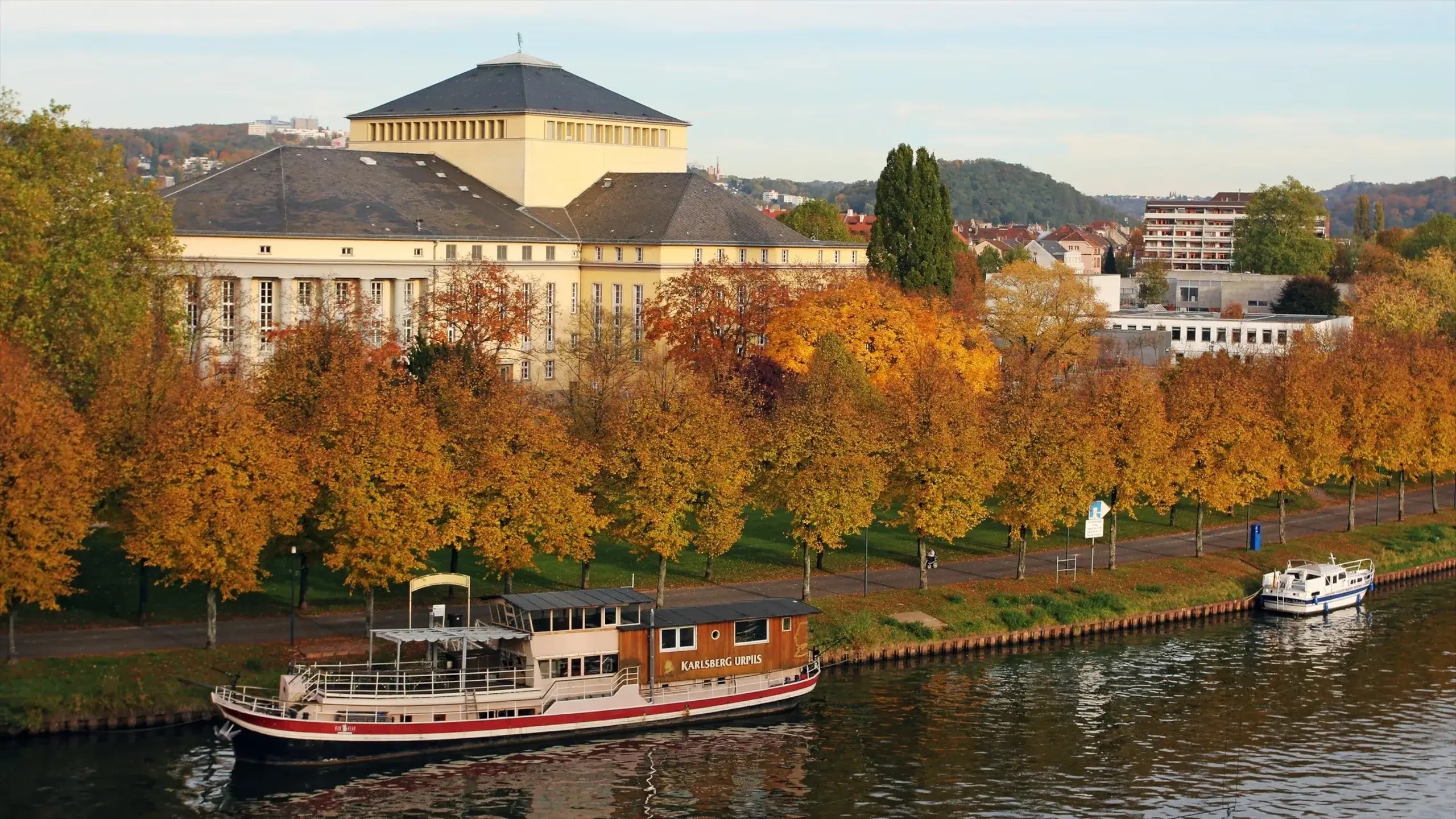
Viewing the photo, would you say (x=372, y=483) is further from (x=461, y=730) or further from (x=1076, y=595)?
(x=1076, y=595)

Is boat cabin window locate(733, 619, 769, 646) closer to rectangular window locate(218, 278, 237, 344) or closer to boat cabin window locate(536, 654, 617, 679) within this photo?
boat cabin window locate(536, 654, 617, 679)

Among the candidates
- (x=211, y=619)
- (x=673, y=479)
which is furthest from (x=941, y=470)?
(x=211, y=619)

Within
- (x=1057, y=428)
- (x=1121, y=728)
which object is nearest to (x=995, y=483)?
(x=1057, y=428)

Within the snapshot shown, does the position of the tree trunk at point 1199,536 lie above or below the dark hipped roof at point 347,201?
below

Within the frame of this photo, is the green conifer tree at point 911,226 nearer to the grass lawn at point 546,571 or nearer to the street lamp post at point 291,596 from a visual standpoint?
the grass lawn at point 546,571

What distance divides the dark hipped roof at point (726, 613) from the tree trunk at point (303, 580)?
1378 cm

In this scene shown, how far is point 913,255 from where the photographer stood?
13800 centimetres

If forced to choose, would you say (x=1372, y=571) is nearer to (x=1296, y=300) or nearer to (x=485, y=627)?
(x=485, y=627)

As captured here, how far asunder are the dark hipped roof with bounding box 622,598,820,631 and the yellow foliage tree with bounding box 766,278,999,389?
38994 millimetres

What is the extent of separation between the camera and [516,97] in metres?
141

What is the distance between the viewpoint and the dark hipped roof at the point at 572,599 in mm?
67375

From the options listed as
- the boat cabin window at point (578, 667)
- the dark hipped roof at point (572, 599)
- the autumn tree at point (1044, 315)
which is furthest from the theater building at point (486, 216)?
the boat cabin window at point (578, 667)

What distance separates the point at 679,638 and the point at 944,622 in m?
14.8

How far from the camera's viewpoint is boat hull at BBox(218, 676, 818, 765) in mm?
61219
